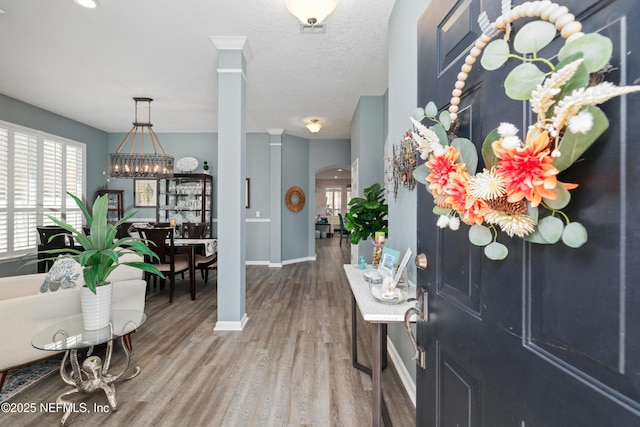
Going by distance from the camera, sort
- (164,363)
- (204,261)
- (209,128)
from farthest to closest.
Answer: (209,128), (204,261), (164,363)

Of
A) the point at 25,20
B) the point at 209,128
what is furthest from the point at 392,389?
the point at 209,128

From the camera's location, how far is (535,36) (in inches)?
20.2

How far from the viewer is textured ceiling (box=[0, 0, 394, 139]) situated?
242cm

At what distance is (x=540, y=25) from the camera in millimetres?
503

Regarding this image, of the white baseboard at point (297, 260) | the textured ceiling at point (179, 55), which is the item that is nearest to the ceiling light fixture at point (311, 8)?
the textured ceiling at point (179, 55)

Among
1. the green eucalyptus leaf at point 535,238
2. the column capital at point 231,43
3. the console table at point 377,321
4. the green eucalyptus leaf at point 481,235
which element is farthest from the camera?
the column capital at point 231,43

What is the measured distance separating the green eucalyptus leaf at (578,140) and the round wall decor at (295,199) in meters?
6.09

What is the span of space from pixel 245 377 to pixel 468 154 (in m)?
2.23

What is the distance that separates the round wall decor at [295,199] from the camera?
255 inches

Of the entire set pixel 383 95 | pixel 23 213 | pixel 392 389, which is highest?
pixel 383 95

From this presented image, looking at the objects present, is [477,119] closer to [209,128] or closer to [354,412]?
[354,412]

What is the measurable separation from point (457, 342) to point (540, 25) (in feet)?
2.59

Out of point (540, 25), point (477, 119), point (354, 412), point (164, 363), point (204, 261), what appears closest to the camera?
point (540, 25)

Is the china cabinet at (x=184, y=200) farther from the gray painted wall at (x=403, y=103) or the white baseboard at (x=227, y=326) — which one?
the gray painted wall at (x=403, y=103)
